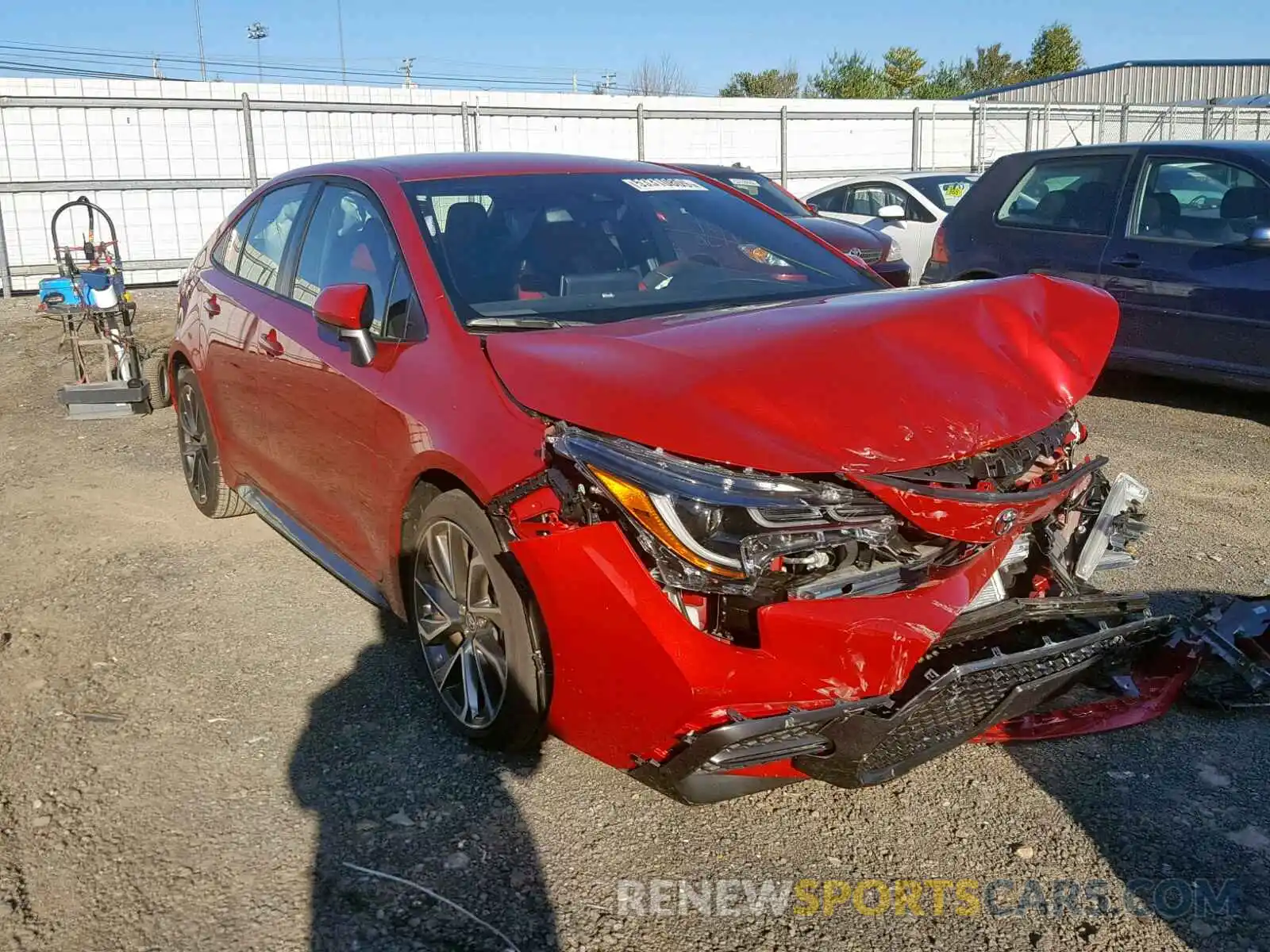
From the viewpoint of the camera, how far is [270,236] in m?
4.84

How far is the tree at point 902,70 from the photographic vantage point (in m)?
54.6

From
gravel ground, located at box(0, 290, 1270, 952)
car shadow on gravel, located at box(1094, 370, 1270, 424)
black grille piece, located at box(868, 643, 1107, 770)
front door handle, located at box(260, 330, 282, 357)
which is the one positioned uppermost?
front door handle, located at box(260, 330, 282, 357)

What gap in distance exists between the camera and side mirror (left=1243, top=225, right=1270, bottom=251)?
643cm

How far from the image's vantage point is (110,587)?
480 centimetres

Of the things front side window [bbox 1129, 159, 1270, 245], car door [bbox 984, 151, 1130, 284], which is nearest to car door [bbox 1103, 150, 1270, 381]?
front side window [bbox 1129, 159, 1270, 245]

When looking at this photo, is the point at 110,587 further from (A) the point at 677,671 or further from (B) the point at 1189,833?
(B) the point at 1189,833

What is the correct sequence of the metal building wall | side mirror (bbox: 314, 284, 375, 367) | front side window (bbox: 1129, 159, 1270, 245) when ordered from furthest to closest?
the metal building wall, front side window (bbox: 1129, 159, 1270, 245), side mirror (bbox: 314, 284, 375, 367)

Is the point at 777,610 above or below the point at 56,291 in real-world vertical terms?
below

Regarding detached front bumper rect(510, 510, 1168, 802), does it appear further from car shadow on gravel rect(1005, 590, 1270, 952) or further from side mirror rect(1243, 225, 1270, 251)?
side mirror rect(1243, 225, 1270, 251)

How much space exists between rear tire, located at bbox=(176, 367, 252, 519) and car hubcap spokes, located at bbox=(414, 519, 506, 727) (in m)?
2.24

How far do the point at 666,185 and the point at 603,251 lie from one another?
1.96 ft

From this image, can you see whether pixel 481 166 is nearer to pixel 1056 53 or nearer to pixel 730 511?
pixel 730 511

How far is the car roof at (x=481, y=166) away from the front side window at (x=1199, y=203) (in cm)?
402

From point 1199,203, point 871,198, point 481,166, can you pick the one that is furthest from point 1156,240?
point 871,198
